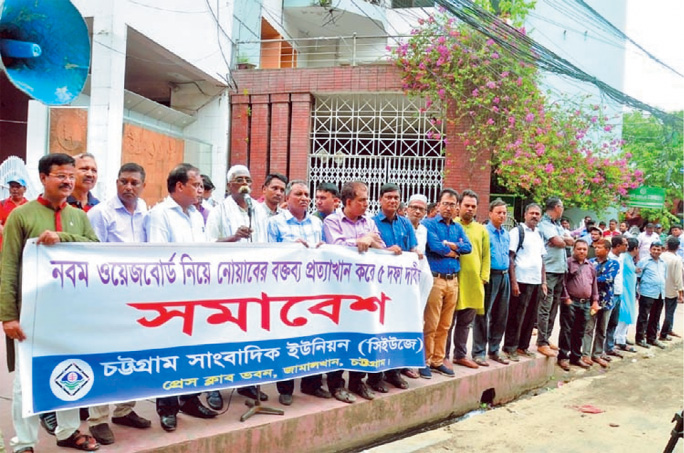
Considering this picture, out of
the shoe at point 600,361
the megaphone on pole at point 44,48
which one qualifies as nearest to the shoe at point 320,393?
the megaphone on pole at point 44,48

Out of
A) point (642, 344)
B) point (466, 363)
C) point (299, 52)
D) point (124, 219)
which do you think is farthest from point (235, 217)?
point (299, 52)

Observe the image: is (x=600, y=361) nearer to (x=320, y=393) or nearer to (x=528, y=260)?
(x=528, y=260)

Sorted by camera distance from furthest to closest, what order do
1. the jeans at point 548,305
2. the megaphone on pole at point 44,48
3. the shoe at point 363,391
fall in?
the jeans at point 548,305 < the megaphone on pole at point 44,48 < the shoe at point 363,391

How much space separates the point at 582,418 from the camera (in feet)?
15.4

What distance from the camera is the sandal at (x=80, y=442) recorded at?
2848mm

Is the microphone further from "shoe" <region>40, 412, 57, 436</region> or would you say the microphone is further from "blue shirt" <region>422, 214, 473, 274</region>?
A: "blue shirt" <region>422, 214, 473, 274</region>

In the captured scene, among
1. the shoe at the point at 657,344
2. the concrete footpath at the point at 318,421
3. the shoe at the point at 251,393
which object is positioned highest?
the shoe at the point at 251,393

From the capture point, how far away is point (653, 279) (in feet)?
25.5

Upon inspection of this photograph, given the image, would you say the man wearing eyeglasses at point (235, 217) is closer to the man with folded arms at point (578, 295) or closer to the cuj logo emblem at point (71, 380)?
the cuj logo emblem at point (71, 380)

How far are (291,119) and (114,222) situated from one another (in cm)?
810

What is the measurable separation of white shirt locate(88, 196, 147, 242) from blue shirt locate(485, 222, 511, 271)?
327 centimetres

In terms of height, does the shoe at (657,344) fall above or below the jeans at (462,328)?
below

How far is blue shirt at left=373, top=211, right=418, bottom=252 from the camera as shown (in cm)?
440

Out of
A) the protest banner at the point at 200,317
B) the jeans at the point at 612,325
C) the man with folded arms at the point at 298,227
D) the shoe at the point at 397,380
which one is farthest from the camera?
the jeans at the point at 612,325
